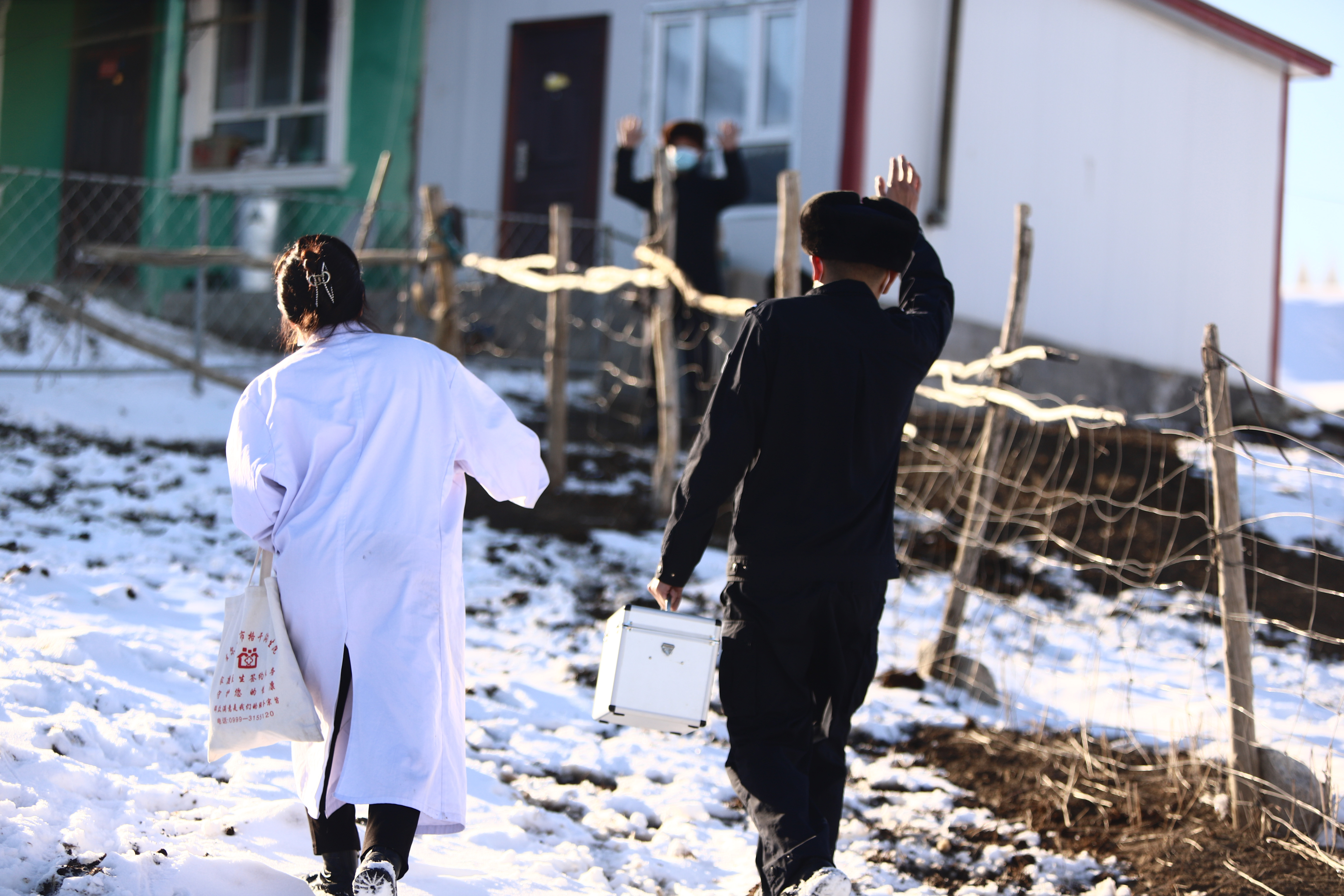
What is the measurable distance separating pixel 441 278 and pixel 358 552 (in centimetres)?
583

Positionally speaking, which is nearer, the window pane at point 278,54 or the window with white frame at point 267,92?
the window with white frame at point 267,92

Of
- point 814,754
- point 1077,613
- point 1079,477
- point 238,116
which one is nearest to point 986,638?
point 1077,613

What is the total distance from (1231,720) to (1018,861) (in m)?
0.77

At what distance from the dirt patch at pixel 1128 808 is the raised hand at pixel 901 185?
1.94m

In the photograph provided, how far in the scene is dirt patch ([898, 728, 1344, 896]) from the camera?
→ 3.33 m

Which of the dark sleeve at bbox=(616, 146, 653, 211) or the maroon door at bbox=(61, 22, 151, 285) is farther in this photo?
the maroon door at bbox=(61, 22, 151, 285)

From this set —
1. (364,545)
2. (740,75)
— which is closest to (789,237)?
(364,545)

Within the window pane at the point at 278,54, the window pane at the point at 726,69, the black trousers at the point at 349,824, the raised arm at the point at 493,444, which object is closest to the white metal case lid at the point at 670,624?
the raised arm at the point at 493,444

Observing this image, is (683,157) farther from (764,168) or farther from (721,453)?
(721,453)

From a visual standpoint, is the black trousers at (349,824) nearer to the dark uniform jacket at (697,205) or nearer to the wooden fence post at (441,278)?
the dark uniform jacket at (697,205)

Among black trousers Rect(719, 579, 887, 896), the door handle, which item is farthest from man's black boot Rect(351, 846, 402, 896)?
the door handle

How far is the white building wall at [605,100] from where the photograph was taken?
31.6ft

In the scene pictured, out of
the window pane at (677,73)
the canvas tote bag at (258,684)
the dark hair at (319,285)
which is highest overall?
the window pane at (677,73)

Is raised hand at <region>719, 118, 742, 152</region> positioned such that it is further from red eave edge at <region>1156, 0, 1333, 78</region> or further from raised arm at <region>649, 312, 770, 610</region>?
red eave edge at <region>1156, 0, 1333, 78</region>
